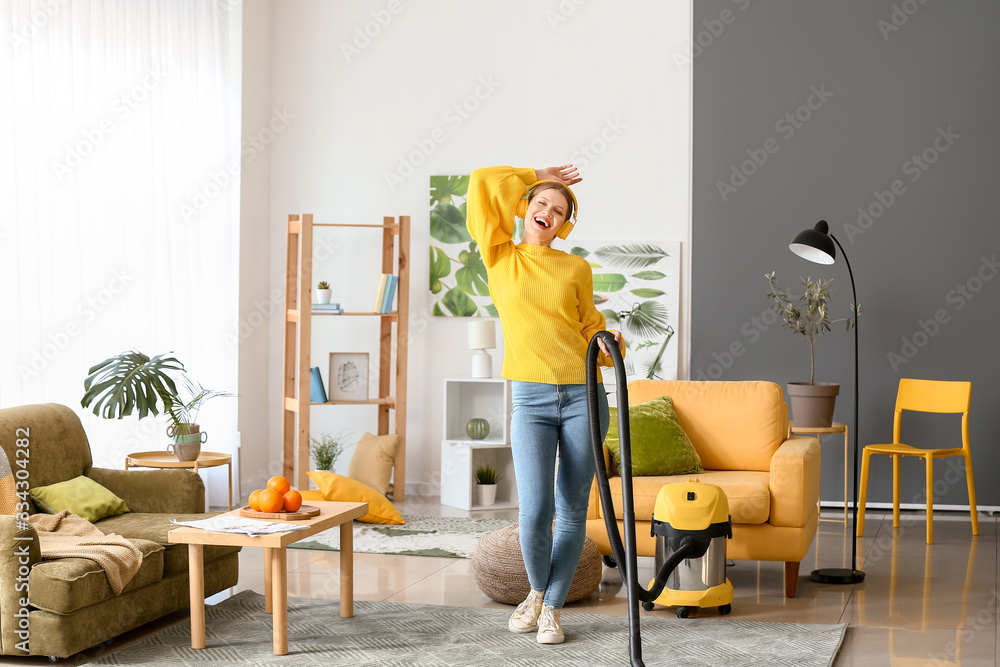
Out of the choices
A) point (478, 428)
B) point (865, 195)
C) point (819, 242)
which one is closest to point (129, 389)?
point (478, 428)

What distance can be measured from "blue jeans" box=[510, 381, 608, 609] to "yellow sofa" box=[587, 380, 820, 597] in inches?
27.1

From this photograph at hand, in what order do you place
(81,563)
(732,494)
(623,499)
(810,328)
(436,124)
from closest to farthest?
1. (623,499)
2. (81,563)
3. (732,494)
4. (810,328)
5. (436,124)

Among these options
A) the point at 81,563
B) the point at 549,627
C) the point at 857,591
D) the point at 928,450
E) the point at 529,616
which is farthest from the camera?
the point at 928,450

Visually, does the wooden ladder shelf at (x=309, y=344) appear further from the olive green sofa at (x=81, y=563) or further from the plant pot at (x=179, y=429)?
Result: the olive green sofa at (x=81, y=563)

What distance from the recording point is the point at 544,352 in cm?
329

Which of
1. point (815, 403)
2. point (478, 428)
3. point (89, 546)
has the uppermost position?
point (815, 403)

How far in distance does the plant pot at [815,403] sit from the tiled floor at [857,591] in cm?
65

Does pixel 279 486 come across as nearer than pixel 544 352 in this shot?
No

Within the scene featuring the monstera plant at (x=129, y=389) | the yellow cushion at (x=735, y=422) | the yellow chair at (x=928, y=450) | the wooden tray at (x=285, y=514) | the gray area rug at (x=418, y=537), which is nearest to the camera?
the wooden tray at (x=285, y=514)

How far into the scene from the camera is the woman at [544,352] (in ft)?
10.8

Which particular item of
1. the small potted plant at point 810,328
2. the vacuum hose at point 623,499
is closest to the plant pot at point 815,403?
the small potted plant at point 810,328

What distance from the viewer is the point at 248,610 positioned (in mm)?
3818

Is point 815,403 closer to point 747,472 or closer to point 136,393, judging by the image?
point 747,472

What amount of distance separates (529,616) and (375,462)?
297cm
